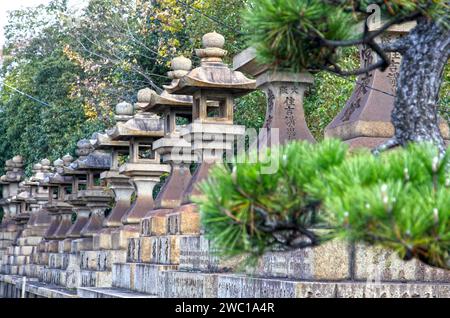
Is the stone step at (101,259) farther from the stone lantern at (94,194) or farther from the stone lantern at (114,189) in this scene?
the stone lantern at (94,194)

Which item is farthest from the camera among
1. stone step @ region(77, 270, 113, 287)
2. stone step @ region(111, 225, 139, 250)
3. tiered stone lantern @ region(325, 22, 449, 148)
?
stone step @ region(77, 270, 113, 287)

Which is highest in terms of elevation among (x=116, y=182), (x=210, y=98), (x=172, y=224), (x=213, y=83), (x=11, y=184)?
(x=11, y=184)

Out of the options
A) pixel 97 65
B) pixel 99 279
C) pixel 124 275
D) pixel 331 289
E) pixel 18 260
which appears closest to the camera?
Result: pixel 331 289

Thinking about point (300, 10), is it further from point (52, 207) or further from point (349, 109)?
point (52, 207)

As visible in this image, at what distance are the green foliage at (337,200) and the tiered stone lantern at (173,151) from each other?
31.6ft

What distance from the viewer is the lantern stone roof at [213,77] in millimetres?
13133

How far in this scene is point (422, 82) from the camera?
20.1ft

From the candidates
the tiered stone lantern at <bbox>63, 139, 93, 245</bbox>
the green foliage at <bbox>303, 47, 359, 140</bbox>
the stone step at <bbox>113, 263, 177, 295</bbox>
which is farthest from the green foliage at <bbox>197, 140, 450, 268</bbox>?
the tiered stone lantern at <bbox>63, 139, 93, 245</bbox>

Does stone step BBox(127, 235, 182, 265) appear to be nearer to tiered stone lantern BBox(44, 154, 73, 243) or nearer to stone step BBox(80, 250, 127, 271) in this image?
stone step BBox(80, 250, 127, 271)

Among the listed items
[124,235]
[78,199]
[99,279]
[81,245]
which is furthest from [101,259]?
[78,199]

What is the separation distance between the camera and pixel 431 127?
6.17 metres

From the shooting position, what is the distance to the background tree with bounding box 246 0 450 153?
5.41 m

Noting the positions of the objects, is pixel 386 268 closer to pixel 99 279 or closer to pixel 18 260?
pixel 99 279

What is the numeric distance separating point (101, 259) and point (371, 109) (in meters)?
8.91
